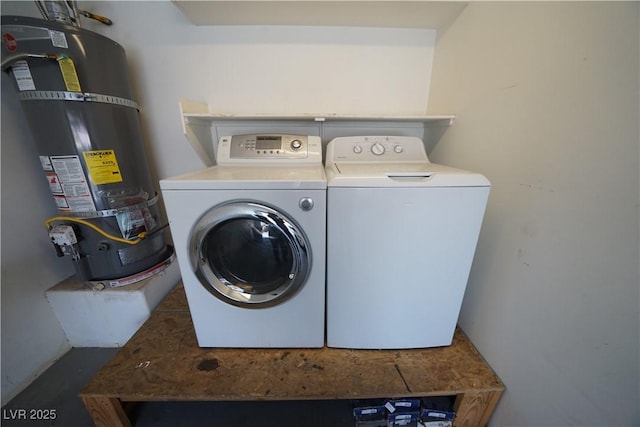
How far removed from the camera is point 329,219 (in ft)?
2.77

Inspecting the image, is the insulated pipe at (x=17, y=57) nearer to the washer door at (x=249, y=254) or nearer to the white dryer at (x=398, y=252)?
the washer door at (x=249, y=254)

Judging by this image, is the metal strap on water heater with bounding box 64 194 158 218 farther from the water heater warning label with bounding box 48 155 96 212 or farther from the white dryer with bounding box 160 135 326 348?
the white dryer with bounding box 160 135 326 348

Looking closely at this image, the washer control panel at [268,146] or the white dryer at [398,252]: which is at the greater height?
the washer control panel at [268,146]

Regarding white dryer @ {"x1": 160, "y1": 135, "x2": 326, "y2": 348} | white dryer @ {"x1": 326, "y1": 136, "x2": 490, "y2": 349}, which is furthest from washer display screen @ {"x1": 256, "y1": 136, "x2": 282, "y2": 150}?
white dryer @ {"x1": 326, "y1": 136, "x2": 490, "y2": 349}

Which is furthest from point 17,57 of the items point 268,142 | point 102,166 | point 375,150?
point 375,150

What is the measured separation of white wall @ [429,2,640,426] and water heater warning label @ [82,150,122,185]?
6.10ft

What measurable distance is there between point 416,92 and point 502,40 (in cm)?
64

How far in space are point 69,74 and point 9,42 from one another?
23 centimetres

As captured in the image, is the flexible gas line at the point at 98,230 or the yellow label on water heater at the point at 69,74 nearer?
the yellow label on water heater at the point at 69,74

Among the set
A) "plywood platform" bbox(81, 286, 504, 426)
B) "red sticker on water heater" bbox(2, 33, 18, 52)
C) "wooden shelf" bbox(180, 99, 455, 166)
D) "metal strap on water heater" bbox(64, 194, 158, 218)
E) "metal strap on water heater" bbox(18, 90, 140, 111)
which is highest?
"red sticker on water heater" bbox(2, 33, 18, 52)

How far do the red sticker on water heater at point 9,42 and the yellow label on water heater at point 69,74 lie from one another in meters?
0.17

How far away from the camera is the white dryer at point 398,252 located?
810 millimetres

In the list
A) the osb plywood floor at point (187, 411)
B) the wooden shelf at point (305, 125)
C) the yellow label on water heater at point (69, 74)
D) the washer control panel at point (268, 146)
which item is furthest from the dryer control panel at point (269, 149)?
the osb plywood floor at point (187, 411)

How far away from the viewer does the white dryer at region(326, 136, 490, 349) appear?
810 mm
